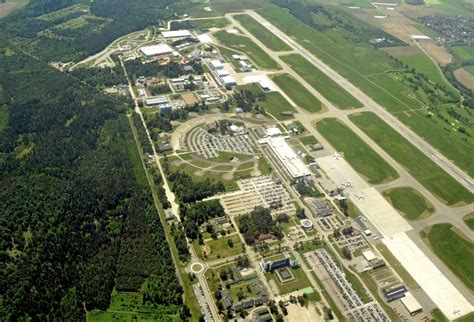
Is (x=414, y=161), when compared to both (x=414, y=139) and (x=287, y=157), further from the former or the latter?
(x=287, y=157)

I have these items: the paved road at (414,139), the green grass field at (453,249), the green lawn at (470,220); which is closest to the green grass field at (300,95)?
the paved road at (414,139)

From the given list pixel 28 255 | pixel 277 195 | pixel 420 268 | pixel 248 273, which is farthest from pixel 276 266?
pixel 28 255

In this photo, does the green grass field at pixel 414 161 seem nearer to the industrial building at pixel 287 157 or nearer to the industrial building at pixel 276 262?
the industrial building at pixel 287 157

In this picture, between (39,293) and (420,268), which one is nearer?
(39,293)

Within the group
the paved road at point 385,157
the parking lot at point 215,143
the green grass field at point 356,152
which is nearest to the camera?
the paved road at point 385,157

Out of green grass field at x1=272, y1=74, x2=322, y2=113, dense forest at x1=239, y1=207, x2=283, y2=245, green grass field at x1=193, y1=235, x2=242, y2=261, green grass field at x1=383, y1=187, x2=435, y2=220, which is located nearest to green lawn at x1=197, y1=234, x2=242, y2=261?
green grass field at x1=193, y1=235, x2=242, y2=261

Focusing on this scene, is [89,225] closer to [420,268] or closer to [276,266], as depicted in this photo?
[276,266]
